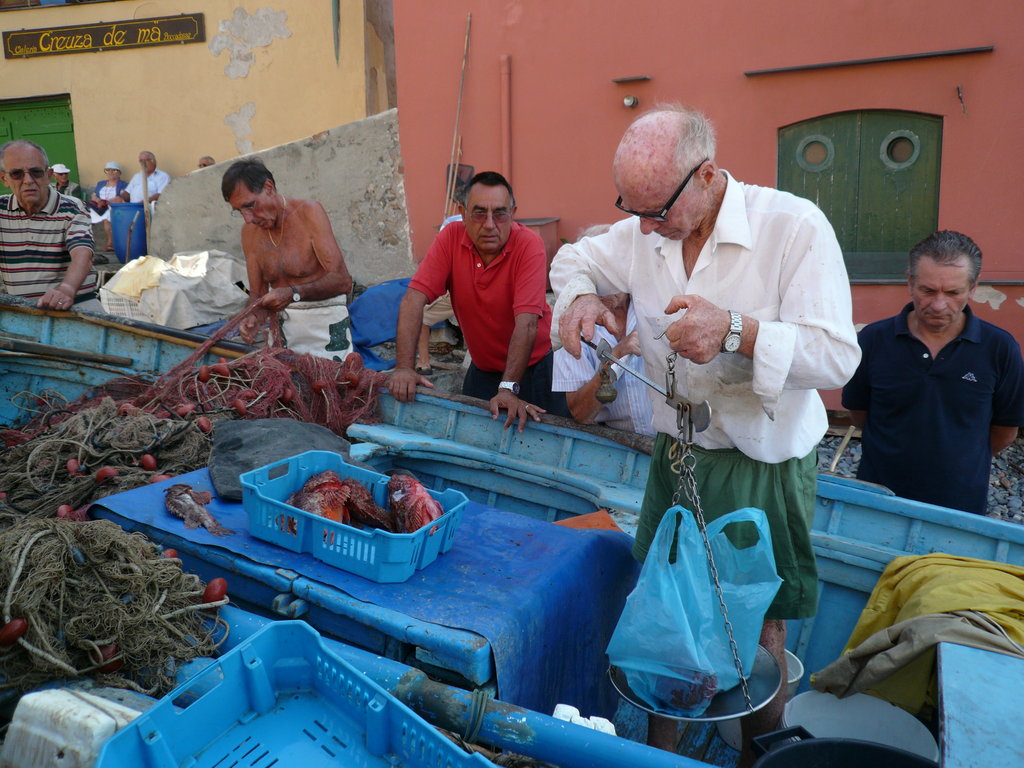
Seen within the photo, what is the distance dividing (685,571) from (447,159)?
26.5 ft

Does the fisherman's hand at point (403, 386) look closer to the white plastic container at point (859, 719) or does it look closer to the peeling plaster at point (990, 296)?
the white plastic container at point (859, 719)

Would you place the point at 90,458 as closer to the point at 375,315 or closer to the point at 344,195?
the point at 375,315

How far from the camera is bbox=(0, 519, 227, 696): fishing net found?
6.73ft

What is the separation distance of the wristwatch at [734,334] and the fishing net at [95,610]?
163cm

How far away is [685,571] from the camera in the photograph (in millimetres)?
2148

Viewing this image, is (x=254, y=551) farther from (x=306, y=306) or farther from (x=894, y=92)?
(x=894, y=92)

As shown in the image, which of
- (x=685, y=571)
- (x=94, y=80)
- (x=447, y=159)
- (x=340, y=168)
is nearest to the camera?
(x=685, y=571)

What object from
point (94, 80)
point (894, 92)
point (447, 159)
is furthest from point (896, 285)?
point (94, 80)

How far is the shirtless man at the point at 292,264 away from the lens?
5.12m

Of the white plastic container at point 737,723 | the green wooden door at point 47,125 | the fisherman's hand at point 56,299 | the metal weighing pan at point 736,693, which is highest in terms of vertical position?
the green wooden door at point 47,125

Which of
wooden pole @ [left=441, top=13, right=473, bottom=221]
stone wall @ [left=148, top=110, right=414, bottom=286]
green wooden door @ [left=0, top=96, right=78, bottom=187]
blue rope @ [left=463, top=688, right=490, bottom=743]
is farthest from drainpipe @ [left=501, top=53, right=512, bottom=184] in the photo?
green wooden door @ [left=0, top=96, right=78, bottom=187]

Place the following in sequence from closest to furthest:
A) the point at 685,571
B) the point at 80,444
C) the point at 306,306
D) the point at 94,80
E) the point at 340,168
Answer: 1. the point at 685,571
2. the point at 80,444
3. the point at 306,306
4. the point at 340,168
5. the point at 94,80

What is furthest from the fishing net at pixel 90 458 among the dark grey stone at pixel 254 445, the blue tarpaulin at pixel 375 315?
the blue tarpaulin at pixel 375 315

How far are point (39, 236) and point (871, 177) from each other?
7.29 metres
